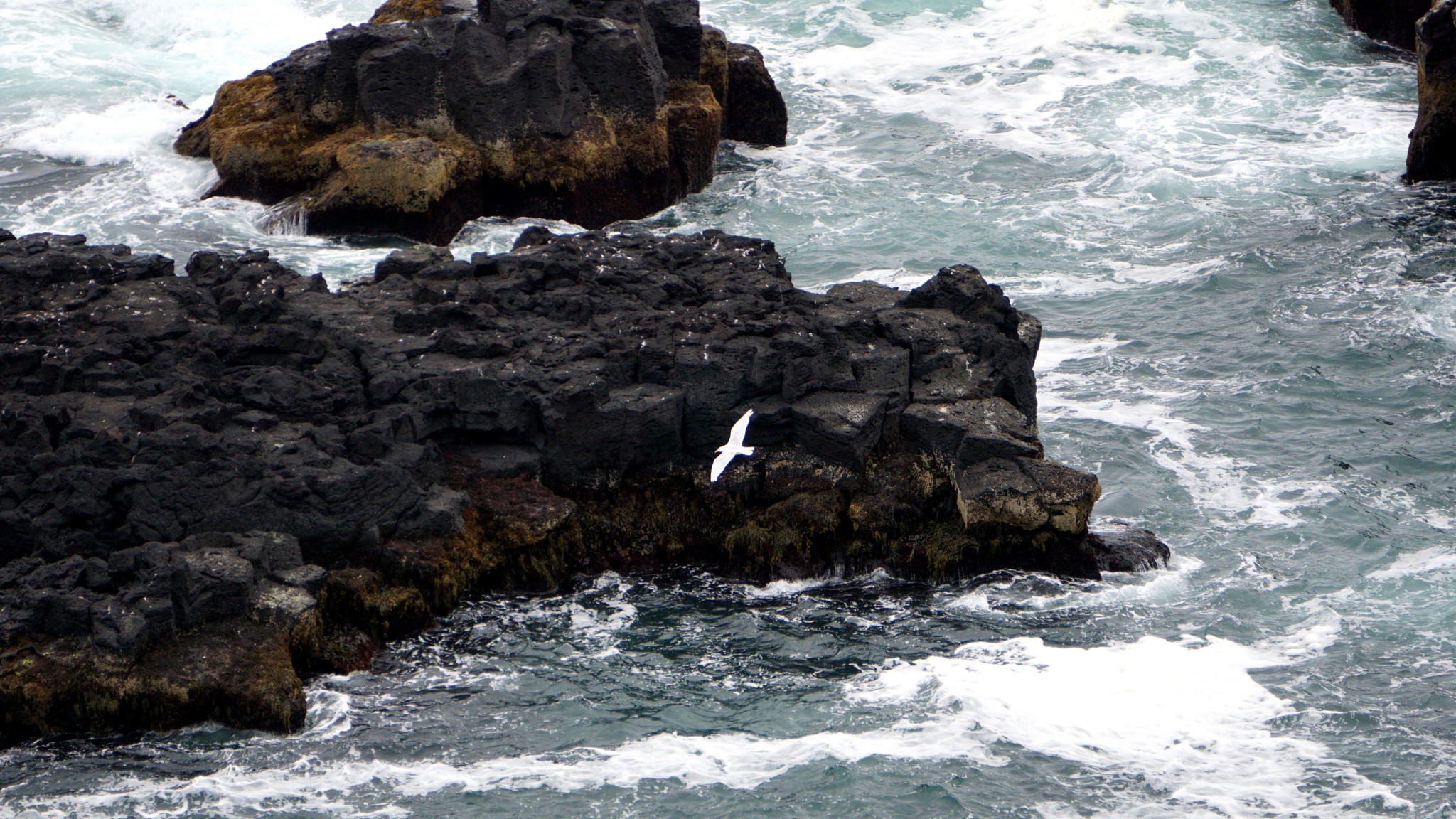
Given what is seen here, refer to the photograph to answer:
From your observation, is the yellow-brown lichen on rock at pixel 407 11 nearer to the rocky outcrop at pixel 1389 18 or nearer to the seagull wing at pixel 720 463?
the seagull wing at pixel 720 463

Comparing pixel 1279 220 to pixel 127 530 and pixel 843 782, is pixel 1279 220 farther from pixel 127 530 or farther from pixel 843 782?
pixel 127 530

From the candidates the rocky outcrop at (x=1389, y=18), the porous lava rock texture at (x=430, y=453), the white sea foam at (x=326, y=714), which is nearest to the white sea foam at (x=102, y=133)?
the porous lava rock texture at (x=430, y=453)

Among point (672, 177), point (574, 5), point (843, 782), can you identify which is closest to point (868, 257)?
point (672, 177)

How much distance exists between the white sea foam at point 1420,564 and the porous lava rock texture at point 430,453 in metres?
2.64

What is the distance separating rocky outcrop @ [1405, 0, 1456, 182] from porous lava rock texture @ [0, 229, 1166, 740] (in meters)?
12.8

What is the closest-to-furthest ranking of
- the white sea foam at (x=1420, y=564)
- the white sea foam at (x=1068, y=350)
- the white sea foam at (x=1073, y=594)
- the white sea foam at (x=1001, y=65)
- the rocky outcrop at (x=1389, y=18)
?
the white sea foam at (x=1073, y=594), the white sea foam at (x=1420, y=564), the white sea foam at (x=1068, y=350), the white sea foam at (x=1001, y=65), the rocky outcrop at (x=1389, y=18)

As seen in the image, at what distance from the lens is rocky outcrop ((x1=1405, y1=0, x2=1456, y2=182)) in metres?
27.9

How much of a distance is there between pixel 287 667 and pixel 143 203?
16.6 m

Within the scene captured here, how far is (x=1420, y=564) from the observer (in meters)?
17.9

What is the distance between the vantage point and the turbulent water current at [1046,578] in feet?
46.1

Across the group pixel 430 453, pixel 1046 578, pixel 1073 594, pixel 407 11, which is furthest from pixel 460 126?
pixel 1073 594

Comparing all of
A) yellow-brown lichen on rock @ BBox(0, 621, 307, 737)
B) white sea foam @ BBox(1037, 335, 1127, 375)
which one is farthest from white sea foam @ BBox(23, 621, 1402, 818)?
white sea foam @ BBox(1037, 335, 1127, 375)

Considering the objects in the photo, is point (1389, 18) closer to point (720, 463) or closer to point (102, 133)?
point (720, 463)

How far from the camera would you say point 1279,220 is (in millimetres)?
28625
